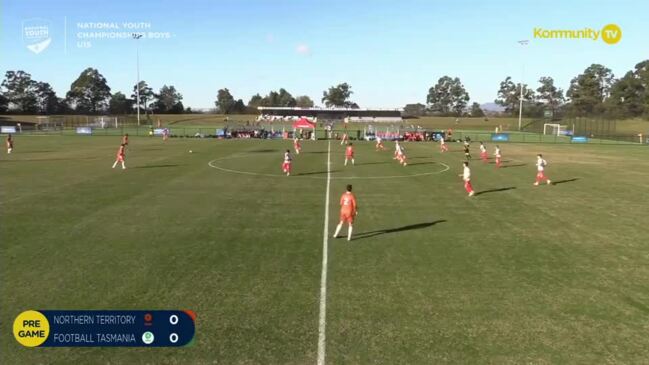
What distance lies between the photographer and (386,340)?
26.7 ft

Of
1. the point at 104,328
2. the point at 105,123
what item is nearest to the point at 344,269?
the point at 104,328

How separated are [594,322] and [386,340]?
433cm

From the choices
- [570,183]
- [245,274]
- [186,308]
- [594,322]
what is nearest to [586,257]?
[594,322]

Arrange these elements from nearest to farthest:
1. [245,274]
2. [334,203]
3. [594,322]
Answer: [594,322], [245,274], [334,203]

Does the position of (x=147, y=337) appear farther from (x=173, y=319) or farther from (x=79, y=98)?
(x=79, y=98)

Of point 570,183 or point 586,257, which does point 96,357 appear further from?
point 570,183

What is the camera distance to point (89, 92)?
156375 mm

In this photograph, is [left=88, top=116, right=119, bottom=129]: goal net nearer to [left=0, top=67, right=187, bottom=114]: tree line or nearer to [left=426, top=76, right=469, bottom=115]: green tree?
[left=0, top=67, right=187, bottom=114]: tree line

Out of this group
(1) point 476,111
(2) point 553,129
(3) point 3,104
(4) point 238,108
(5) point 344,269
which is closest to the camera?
(5) point 344,269

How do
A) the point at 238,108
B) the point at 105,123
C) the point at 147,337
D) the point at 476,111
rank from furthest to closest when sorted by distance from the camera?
1. the point at 476,111
2. the point at 238,108
3. the point at 105,123
4. the point at 147,337

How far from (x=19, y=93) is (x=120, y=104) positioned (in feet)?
94.7

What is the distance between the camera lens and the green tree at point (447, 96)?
18925 cm

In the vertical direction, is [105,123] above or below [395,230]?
above

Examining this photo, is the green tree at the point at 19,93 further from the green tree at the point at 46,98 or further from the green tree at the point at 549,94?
the green tree at the point at 549,94
